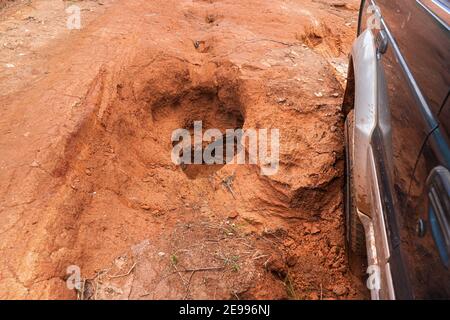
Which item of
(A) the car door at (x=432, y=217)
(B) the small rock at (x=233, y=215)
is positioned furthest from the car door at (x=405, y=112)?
(B) the small rock at (x=233, y=215)

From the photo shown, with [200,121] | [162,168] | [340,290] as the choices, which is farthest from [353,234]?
[200,121]

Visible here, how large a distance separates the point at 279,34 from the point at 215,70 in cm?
109

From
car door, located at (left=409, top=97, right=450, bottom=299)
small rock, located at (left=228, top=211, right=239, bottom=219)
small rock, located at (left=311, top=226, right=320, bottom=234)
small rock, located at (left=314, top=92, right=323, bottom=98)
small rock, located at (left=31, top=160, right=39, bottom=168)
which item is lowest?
small rock, located at (left=228, top=211, right=239, bottom=219)

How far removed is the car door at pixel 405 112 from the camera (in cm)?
157

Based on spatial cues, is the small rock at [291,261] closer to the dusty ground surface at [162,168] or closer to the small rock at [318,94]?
the dusty ground surface at [162,168]

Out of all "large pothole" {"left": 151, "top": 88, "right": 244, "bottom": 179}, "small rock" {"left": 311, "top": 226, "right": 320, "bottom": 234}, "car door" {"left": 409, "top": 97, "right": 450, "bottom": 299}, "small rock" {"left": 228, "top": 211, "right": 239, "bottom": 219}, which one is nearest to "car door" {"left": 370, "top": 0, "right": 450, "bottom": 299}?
"car door" {"left": 409, "top": 97, "right": 450, "bottom": 299}

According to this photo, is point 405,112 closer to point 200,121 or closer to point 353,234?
point 353,234

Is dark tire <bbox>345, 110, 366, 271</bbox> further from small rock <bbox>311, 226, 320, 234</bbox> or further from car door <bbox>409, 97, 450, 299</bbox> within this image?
car door <bbox>409, 97, 450, 299</bbox>

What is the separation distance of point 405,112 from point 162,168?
7.88ft

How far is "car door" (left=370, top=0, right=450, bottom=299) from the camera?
1.57 meters

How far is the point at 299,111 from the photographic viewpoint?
361cm

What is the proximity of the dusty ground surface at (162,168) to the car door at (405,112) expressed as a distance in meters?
1.08

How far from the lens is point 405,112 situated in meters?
1.84

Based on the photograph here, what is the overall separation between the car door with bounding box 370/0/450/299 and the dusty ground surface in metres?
1.08
